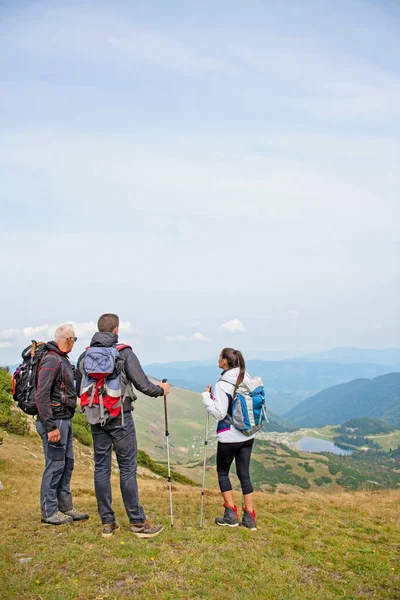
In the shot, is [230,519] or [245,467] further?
[230,519]

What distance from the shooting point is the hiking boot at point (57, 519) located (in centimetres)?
927

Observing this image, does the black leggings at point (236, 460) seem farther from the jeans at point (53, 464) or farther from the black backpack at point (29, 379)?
the black backpack at point (29, 379)

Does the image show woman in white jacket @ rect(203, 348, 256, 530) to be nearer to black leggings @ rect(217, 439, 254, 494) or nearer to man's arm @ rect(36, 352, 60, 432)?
black leggings @ rect(217, 439, 254, 494)

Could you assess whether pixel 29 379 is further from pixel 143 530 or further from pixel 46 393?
pixel 143 530

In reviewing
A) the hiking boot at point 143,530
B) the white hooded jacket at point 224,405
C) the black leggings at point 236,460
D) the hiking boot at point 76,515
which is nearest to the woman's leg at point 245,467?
the black leggings at point 236,460

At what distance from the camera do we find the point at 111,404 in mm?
8234

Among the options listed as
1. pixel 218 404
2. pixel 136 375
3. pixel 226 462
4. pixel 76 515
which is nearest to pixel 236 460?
pixel 226 462

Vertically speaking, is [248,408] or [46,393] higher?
[46,393]

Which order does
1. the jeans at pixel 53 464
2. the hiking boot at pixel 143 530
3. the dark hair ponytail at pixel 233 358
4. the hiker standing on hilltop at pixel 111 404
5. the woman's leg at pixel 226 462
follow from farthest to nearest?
the dark hair ponytail at pixel 233 358, the woman's leg at pixel 226 462, the jeans at pixel 53 464, the hiking boot at pixel 143 530, the hiker standing on hilltop at pixel 111 404

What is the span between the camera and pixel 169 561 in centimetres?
777

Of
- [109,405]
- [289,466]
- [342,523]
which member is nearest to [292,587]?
[109,405]

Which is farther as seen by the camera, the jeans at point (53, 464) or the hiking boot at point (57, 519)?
the hiking boot at point (57, 519)

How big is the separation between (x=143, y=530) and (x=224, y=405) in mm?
3005

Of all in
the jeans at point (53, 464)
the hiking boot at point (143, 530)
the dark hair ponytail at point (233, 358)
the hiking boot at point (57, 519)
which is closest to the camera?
the hiking boot at point (143, 530)
